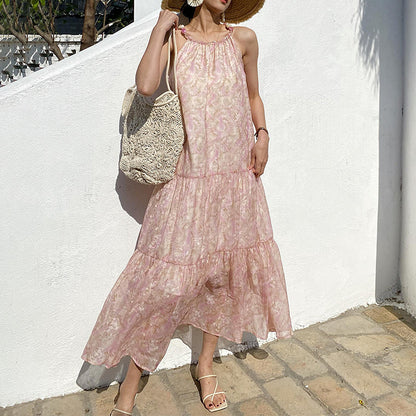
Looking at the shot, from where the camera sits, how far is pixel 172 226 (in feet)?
8.07

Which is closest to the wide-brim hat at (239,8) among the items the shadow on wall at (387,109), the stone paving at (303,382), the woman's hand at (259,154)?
the woman's hand at (259,154)

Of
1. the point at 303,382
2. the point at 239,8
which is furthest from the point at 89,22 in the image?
the point at 303,382

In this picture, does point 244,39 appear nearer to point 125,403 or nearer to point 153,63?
point 153,63

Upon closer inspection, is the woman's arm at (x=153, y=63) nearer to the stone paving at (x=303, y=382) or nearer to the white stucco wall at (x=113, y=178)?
the white stucco wall at (x=113, y=178)

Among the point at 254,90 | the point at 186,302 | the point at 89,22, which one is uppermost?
the point at 89,22

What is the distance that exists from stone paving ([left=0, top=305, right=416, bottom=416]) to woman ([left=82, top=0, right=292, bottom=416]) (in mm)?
274

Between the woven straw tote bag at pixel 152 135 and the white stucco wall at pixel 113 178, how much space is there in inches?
8.0

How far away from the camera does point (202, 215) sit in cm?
247

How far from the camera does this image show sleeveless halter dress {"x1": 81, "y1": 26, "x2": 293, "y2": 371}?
7.82 feet

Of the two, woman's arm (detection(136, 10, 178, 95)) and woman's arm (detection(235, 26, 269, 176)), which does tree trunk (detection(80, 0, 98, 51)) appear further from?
woman's arm (detection(136, 10, 178, 95))

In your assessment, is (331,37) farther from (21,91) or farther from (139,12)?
(21,91)

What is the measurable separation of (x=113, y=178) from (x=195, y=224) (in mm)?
516

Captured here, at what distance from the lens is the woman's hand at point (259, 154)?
2588 millimetres

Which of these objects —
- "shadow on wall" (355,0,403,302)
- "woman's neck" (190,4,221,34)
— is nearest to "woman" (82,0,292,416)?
"woman's neck" (190,4,221,34)
